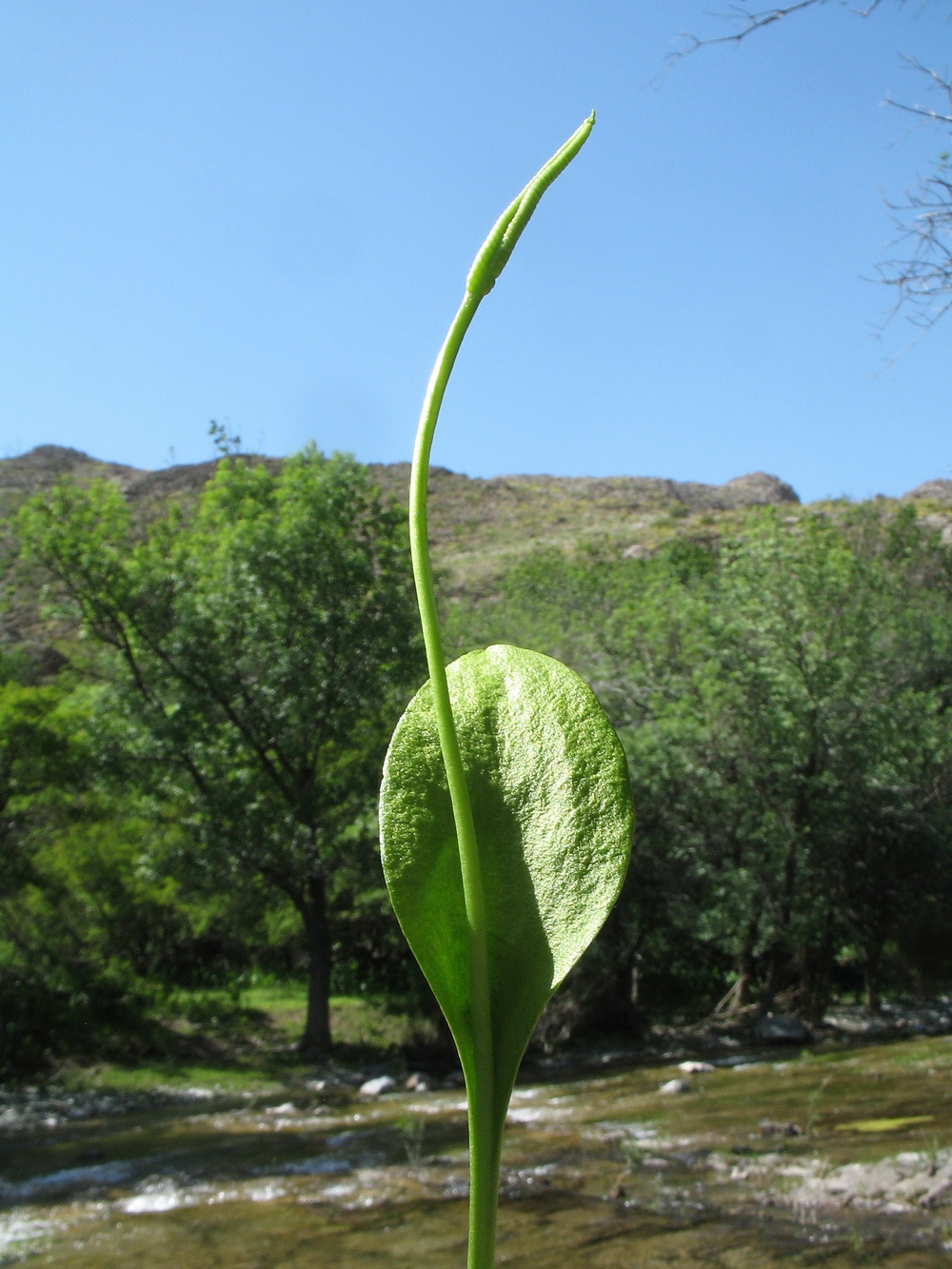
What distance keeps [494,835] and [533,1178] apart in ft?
23.0

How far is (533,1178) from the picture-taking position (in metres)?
6.56

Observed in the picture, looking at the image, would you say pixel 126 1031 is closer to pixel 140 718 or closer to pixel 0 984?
pixel 0 984

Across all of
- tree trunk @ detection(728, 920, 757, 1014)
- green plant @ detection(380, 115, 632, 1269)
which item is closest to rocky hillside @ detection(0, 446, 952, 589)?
tree trunk @ detection(728, 920, 757, 1014)

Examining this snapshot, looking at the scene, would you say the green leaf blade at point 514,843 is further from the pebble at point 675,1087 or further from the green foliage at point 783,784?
the green foliage at point 783,784

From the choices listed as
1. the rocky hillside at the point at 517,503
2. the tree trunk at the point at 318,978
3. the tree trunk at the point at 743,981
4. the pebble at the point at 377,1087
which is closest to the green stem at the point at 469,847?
the pebble at the point at 377,1087

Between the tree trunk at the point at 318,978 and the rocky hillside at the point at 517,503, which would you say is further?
the rocky hillside at the point at 517,503

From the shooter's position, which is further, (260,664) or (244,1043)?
(244,1043)

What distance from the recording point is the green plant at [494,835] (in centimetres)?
35

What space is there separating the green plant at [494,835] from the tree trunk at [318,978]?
490 inches

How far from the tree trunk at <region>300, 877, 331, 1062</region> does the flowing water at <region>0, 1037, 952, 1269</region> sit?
7.06ft

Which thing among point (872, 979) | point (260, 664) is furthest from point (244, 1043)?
point (872, 979)

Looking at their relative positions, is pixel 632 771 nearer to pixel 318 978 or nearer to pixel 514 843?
pixel 318 978

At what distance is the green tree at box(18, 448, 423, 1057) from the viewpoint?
38.6 ft

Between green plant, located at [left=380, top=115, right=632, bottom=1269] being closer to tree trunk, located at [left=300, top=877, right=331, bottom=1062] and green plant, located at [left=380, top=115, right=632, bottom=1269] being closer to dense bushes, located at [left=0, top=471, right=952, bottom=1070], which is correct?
dense bushes, located at [left=0, top=471, right=952, bottom=1070]
